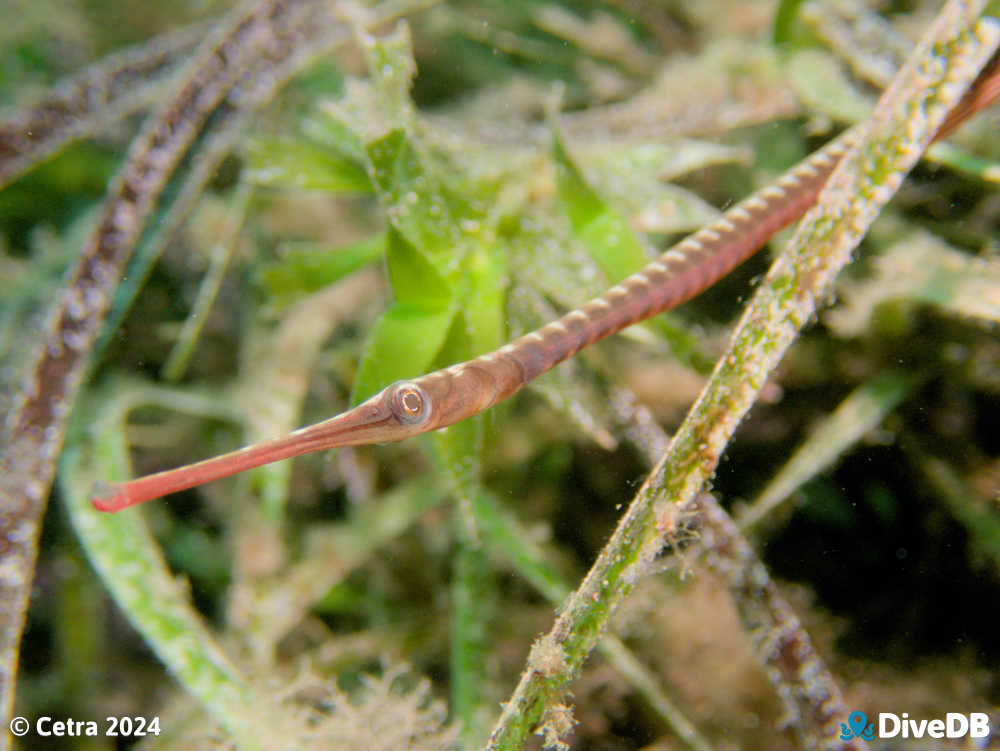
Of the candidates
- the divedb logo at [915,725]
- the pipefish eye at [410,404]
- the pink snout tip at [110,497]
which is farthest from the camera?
the divedb logo at [915,725]

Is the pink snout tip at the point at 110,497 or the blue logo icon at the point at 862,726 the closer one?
the pink snout tip at the point at 110,497

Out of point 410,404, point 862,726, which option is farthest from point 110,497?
point 862,726

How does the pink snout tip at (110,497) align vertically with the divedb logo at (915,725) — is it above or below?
above

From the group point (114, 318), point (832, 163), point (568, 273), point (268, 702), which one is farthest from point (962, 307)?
point (114, 318)

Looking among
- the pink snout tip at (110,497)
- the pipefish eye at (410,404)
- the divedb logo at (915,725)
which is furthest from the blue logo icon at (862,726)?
the pink snout tip at (110,497)

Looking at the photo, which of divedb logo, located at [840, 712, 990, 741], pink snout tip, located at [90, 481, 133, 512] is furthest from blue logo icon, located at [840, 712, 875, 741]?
pink snout tip, located at [90, 481, 133, 512]

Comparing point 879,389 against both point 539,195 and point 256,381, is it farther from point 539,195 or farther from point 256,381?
point 256,381

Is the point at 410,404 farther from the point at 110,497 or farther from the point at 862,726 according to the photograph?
the point at 862,726

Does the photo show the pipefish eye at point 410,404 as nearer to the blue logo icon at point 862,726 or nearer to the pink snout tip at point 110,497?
the pink snout tip at point 110,497
